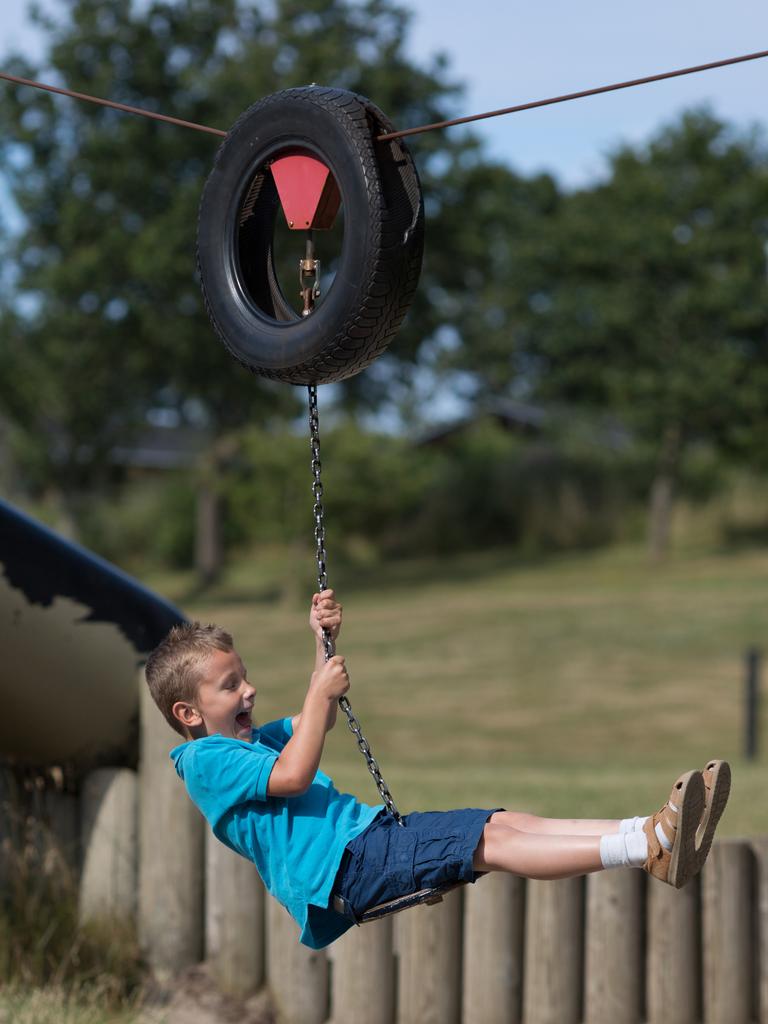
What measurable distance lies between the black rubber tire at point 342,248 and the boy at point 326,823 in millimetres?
640

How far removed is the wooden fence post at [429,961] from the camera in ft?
17.6

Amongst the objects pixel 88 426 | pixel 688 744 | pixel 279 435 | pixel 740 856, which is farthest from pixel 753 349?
pixel 740 856

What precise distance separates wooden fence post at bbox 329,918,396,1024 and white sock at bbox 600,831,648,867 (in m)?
2.34

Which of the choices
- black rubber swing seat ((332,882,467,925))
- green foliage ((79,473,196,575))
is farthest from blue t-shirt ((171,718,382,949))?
green foliage ((79,473,196,575))

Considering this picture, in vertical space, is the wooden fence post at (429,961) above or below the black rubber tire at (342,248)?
below

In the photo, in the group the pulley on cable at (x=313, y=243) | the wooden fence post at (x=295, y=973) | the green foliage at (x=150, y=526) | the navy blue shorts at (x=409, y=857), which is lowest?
the wooden fence post at (x=295, y=973)

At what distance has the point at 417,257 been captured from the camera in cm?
338

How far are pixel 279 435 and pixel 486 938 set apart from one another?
25.3 metres

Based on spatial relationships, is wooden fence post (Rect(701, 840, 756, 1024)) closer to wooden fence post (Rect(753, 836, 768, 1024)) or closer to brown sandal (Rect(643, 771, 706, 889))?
wooden fence post (Rect(753, 836, 768, 1024))

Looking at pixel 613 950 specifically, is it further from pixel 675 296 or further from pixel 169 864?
pixel 675 296

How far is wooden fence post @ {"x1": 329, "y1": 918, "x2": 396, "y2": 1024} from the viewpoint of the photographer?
537 cm

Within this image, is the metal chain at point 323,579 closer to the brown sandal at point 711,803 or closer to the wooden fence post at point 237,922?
the brown sandal at point 711,803

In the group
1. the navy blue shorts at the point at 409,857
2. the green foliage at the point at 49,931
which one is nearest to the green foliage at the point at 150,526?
the green foliage at the point at 49,931

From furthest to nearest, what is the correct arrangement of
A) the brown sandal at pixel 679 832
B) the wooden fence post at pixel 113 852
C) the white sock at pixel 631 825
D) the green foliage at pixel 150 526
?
the green foliage at pixel 150 526 → the wooden fence post at pixel 113 852 → the white sock at pixel 631 825 → the brown sandal at pixel 679 832
